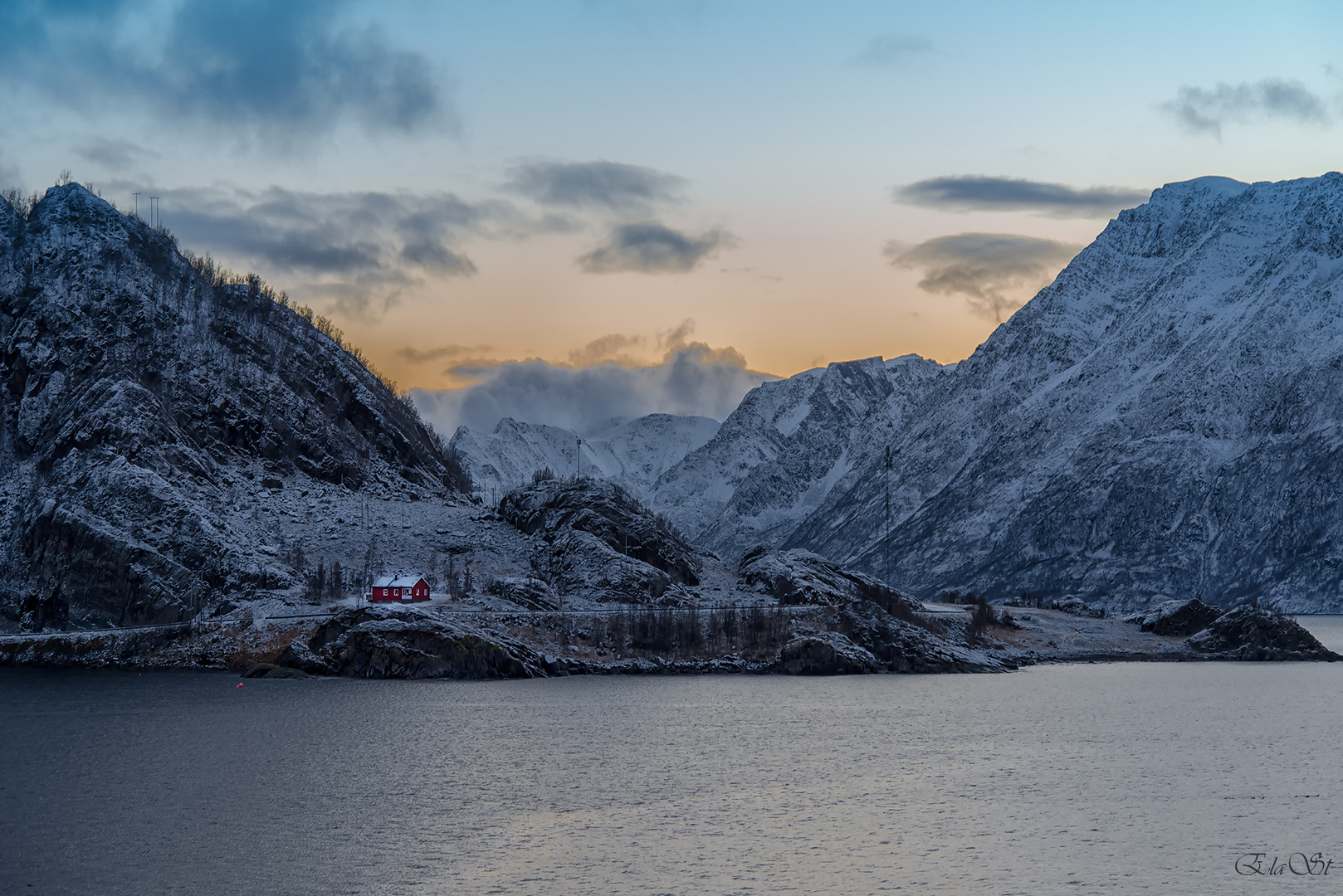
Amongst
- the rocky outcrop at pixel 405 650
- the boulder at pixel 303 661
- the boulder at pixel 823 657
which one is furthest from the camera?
the boulder at pixel 823 657

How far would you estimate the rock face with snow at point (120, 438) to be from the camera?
151625 millimetres

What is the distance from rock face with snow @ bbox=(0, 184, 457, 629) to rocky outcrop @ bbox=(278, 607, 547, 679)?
19.9 meters

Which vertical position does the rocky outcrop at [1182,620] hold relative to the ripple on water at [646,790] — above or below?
above

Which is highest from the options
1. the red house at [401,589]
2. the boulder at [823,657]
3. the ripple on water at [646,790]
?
the red house at [401,589]

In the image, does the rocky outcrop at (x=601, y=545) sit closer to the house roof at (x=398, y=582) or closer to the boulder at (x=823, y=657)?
the boulder at (x=823, y=657)

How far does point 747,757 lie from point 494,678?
2127 inches

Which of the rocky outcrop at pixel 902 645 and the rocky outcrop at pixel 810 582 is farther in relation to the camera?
the rocky outcrop at pixel 810 582

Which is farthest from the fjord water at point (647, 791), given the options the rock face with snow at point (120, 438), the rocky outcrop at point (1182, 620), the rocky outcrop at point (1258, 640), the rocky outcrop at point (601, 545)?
the rocky outcrop at point (1182, 620)

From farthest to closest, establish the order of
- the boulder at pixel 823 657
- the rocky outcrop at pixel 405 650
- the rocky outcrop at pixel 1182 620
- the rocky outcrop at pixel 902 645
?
1. the rocky outcrop at pixel 1182 620
2. the rocky outcrop at pixel 902 645
3. the boulder at pixel 823 657
4. the rocky outcrop at pixel 405 650

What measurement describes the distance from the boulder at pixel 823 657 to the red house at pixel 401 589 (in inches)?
1610

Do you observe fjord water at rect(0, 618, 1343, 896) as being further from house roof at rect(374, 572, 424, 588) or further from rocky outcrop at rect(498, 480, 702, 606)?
rocky outcrop at rect(498, 480, 702, 606)

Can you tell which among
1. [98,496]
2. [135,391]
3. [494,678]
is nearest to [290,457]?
[135,391]

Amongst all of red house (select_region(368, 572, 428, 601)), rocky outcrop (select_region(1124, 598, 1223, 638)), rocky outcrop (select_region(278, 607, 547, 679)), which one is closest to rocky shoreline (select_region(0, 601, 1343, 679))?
rocky outcrop (select_region(278, 607, 547, 679))

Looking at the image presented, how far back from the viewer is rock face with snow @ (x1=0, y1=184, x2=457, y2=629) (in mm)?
151625
